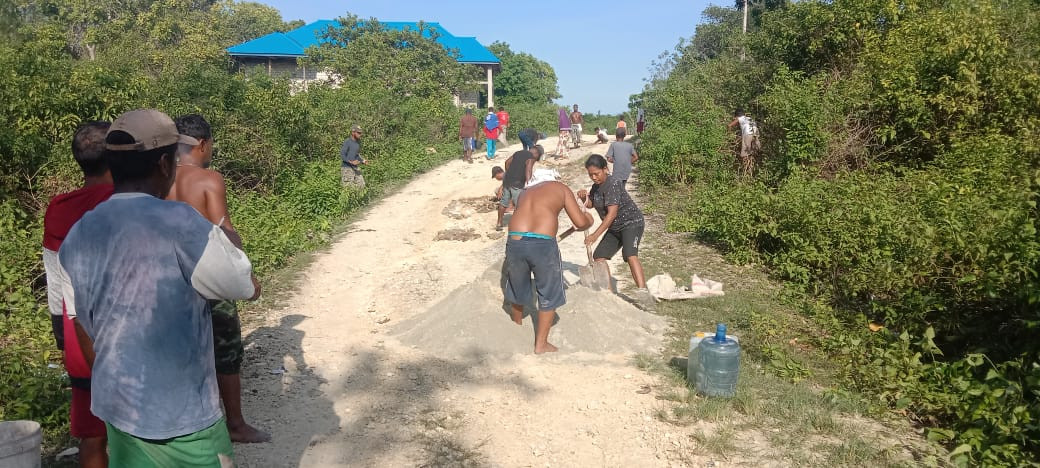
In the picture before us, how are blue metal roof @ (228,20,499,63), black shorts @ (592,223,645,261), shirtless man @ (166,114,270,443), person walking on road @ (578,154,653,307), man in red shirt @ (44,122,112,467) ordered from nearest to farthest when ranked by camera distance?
man in red shirt @ (44,122,112,467), shirtless man @ (166,114,270,443), person walking on road @ (578,154,653,307), black shorts @ (592,223,645,261), blue metal roof @ (228,20,499,63)

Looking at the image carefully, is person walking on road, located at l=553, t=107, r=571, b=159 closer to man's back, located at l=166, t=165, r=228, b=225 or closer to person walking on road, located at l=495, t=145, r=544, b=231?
person walking on road, located at l=495, t=145, r=544, b=231

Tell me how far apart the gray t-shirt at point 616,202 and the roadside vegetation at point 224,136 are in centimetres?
433

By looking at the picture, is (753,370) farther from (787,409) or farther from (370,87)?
(370,87)

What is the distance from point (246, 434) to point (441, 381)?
1582 millimetres

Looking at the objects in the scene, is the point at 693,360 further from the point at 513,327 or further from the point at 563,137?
the point at 563,137

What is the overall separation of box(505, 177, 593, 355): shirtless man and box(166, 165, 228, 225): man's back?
2.44m

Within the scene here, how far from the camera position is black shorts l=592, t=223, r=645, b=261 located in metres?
7.70

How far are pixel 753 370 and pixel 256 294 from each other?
4.56 m

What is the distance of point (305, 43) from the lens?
36.6 m

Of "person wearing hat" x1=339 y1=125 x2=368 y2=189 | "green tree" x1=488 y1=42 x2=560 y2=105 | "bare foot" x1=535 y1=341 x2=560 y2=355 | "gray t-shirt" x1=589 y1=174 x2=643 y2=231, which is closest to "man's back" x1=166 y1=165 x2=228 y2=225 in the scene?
"bare foot" x1=535 y1=341 x2=560 y2=355

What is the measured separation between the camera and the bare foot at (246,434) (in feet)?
14.2

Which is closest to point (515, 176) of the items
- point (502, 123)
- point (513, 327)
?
point (513, 327)

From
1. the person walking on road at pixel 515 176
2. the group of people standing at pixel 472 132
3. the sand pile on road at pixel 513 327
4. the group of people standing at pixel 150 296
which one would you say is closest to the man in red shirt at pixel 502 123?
the group of people standing at pixel 472 132

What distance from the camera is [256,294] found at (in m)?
2.39
